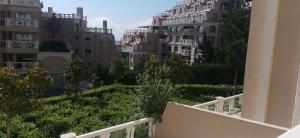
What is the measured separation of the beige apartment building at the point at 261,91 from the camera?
19.5 feet

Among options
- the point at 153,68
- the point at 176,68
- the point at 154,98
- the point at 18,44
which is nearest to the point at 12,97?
the point at 154,98

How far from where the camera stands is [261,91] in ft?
21.2

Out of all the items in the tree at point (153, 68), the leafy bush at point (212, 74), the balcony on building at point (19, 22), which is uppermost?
the balcony on building at point (19, 22)

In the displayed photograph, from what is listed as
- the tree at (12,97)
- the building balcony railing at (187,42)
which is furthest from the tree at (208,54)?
the tree at (12,97)

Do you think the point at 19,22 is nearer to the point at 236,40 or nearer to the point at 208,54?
the point at 236,40

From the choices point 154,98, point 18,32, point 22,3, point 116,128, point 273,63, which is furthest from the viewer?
point 22,3

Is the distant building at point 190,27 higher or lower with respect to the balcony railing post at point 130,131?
higher

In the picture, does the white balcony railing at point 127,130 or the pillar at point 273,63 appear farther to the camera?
the pillar at point 273,63

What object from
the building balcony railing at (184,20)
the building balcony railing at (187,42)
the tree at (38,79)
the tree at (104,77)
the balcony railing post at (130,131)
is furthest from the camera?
the building balcony railing at (184,20)

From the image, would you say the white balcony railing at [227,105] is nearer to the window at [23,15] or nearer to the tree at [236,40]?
the tree at [236,40]

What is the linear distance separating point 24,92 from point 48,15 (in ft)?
72.3

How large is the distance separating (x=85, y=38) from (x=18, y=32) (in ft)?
29.3

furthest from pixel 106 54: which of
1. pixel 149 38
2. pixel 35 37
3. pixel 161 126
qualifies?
pixel 161 126

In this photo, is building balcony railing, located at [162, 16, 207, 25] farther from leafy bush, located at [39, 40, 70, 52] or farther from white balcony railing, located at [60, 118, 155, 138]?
white balcony railing, located at [60, 118, 155, 138]
